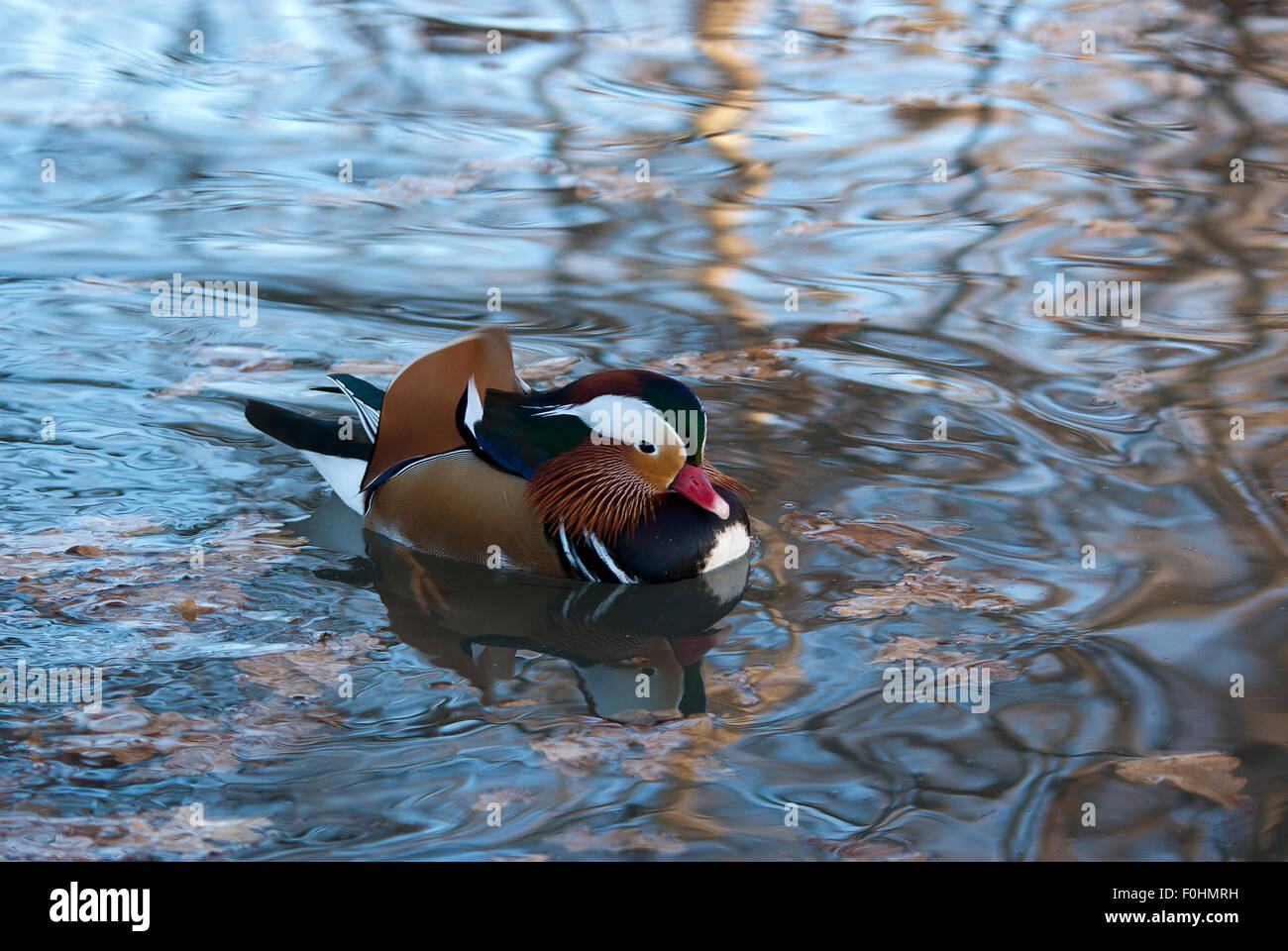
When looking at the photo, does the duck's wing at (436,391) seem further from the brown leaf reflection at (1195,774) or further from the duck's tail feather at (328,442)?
the brown leaf reflection at (1195,774)

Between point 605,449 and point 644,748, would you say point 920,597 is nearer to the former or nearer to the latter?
point 605,449

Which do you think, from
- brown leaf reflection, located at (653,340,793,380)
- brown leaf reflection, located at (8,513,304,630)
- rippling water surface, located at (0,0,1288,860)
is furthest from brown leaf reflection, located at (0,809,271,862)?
brown leaf reflection, located at (653,340,793,380)

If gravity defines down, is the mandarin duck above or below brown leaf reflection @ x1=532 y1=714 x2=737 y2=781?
above

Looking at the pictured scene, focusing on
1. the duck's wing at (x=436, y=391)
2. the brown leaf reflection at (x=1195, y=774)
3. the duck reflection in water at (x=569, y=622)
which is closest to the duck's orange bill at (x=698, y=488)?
the duck reflection in water at (x=569, y=622)

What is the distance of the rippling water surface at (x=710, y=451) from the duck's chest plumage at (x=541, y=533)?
107mm

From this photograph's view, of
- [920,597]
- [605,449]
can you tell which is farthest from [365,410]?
[920,597]

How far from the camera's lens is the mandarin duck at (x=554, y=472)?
511 centimetres

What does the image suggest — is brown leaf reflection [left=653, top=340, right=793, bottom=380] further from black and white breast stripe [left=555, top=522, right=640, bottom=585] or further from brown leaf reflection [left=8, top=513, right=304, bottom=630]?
brown leaf reflection [left=8, top=513, right=304, bottom=630]

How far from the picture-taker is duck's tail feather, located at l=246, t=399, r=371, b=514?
18.5 ft

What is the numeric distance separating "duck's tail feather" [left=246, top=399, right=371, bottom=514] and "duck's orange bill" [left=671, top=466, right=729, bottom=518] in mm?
1254

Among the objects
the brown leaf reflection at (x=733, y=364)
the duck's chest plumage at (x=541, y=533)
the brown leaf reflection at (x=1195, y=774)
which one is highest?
the brown leaf reflection at (x=733, y=364)

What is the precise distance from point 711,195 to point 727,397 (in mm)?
3176

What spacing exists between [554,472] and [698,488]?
1.65ft

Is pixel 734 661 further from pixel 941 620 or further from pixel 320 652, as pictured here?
pixel 320 652
